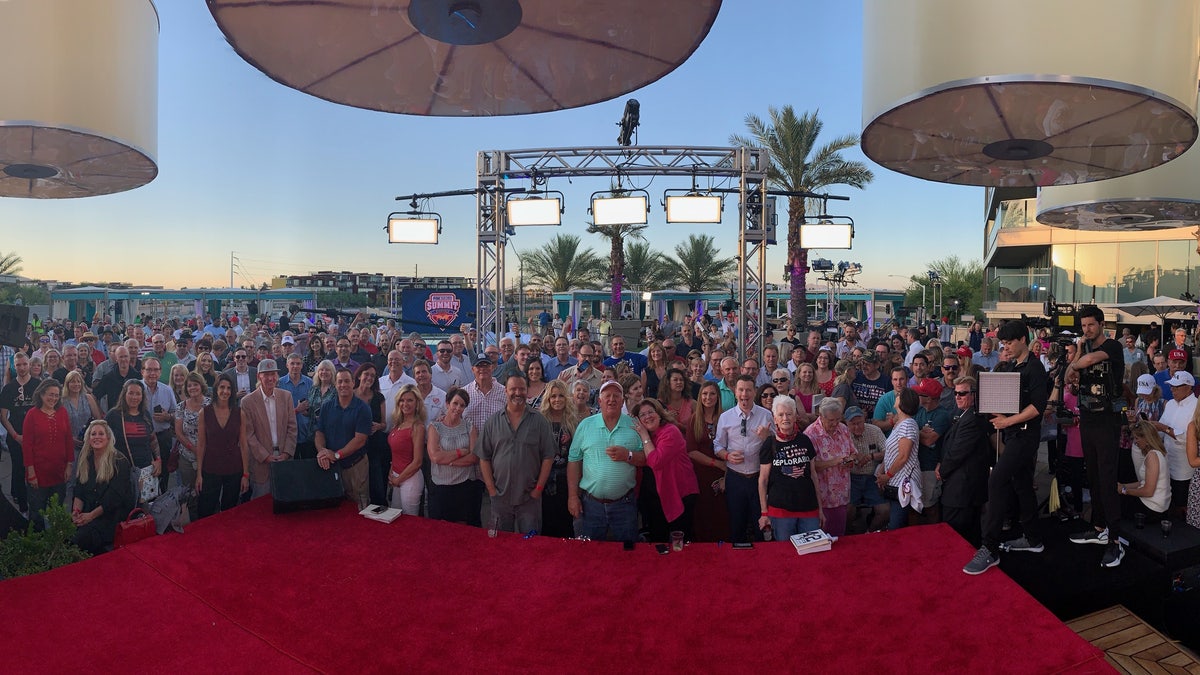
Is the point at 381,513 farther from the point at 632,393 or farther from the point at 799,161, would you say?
the point at 799,161

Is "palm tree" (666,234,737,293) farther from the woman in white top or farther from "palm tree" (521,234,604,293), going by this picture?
the woman in white top

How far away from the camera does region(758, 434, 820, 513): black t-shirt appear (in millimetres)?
5035

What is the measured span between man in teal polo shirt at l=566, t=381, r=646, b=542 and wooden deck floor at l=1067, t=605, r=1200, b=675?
2.96m

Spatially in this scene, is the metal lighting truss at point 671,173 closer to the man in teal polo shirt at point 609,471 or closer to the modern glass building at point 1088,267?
the man in teal polo shirt at point 609,471

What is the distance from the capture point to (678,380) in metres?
6.83

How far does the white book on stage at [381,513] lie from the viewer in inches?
207

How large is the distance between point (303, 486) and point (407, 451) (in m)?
0.84

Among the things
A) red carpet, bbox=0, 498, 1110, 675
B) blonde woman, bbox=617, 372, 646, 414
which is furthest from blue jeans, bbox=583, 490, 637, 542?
blonde woman, bbox=617, 372, 646, 414

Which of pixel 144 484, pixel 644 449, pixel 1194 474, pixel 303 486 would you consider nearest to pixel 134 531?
pixel 144 484

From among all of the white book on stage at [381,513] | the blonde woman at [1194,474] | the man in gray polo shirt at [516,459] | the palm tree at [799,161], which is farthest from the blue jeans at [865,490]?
the palm tree at [799,161]

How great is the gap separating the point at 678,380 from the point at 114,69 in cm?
511

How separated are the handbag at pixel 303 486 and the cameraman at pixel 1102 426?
592 centimetres

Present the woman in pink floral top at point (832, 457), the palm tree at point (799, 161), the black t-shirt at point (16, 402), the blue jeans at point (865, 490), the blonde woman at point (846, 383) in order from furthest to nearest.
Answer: the palm tree at point (799, 161), the blonde woman at point (846, 383), the black t-shirt at point (16, 402), the blue jeans at point (865, 490), the woman in pink floral top at point (832, 457)

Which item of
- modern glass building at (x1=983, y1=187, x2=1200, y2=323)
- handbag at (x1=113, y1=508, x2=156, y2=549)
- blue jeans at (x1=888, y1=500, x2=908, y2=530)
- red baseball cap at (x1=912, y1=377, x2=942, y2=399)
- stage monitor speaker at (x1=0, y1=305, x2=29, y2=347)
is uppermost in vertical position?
modern glass building at (x1=983, y1=187, x2=1200, y2=323)
